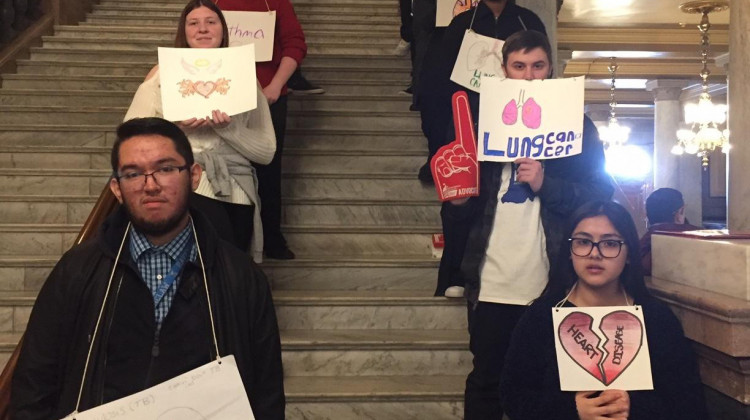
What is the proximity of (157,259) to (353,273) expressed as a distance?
2.18m

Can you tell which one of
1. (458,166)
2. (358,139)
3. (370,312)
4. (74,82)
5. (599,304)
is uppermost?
(74,82)

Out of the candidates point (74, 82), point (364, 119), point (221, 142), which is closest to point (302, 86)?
point (364, 119)

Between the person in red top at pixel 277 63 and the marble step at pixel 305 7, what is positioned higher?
the marble step at pixel 305 7

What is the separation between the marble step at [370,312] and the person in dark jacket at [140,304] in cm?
181

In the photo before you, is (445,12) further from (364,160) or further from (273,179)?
(273,179)

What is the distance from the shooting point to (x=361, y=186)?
4465 mm

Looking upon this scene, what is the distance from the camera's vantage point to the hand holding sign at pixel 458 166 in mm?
2344

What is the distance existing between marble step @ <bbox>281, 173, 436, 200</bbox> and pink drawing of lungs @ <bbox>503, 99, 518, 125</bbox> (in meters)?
2.15


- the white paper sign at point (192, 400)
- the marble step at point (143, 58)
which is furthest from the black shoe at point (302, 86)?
the white paper sign at point (192, 400)

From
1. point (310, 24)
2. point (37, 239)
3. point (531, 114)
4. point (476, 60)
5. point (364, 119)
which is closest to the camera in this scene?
point (531, 114)

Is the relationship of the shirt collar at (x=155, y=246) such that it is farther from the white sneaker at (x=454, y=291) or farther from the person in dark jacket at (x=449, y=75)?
A: the white sneaker at (x=454, y=291)

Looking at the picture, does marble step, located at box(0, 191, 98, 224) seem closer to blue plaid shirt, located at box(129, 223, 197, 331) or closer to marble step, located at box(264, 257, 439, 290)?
marble step, located at box(264, 257, 439, 290)

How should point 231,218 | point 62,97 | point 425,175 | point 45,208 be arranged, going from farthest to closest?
1. point 62,97
2. point 425,175
3. point 45,208
4. point 231,218

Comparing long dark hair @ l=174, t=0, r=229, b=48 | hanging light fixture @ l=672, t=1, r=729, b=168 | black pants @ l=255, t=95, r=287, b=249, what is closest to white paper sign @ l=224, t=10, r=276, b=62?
black pants @ l=255, t=95, r=287, b=249
